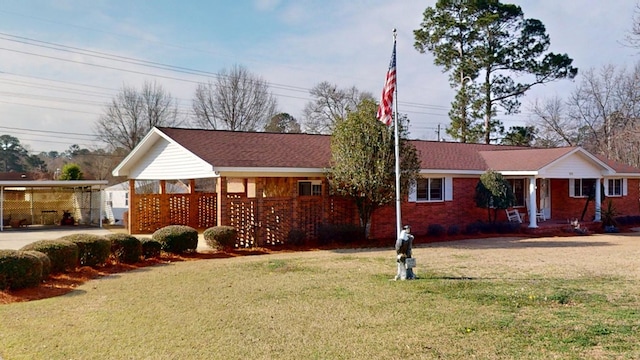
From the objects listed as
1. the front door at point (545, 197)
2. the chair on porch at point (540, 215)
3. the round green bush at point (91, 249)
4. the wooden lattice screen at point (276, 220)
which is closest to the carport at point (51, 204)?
the wooden lattice screen at point (276, 220)

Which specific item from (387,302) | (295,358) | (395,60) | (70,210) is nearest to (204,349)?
(295,358)

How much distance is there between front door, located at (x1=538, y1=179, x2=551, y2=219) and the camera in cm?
2570

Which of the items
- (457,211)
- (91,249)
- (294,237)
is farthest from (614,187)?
(91,249)

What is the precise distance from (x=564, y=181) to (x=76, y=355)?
83.6 feet

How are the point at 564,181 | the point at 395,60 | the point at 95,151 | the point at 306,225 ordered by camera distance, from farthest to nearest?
the point at 95,151, the point at 564,181, the point at 306,225, the point at 395,60

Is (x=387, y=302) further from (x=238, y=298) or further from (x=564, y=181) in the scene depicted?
(x=564, y=181)

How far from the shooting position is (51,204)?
31.4m

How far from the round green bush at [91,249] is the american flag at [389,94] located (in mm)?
7721

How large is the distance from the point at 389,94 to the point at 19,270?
893 centimetres

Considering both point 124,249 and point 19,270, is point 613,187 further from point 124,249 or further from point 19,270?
Answer: point 19,270

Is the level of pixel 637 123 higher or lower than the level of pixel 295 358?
higher

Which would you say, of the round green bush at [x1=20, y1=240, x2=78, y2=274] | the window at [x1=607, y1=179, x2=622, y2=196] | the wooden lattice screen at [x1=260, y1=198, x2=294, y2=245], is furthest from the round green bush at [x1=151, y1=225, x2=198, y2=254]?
the window at [x1=607, y1=179, x2=622, y2=196]

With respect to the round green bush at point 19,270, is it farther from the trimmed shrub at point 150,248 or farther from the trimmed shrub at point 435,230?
the trimmed shrub at point 435,230

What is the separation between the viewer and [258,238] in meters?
17.0
